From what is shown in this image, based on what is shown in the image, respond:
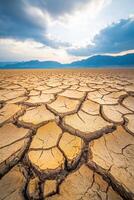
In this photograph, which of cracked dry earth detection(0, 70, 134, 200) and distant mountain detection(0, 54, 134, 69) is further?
distant mountain detection(0, 54, 134, 69)

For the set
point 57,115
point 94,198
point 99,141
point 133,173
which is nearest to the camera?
point 94,198

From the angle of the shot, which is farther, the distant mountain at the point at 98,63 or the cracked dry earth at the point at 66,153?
the distant mountain at the point at 98,63

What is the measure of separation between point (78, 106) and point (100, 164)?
0.87m

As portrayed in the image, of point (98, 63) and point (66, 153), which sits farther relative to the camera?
point (98, 63)

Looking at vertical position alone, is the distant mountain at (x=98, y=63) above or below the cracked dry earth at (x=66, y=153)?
below

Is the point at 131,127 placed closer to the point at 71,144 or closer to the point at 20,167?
the point at 71,144

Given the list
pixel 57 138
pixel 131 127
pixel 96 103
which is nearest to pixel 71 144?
pixel 57 138

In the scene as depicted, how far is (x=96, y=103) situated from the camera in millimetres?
1764

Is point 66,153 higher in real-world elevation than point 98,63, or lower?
higher

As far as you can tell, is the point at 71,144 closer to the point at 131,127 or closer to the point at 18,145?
the point at 18,145

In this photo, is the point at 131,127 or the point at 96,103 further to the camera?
the point at 96,103

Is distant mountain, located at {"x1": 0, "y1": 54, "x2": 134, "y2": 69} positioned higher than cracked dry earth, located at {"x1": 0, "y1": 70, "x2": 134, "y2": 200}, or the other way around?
cracked dry earth, located at {"x1": 0, "y1": 70, "x2": 134, "y2": 200}

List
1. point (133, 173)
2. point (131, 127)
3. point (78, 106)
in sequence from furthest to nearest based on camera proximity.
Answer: point (78, 106)
point (131, 127)
point (133, 173)

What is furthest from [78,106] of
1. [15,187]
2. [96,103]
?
[15,187]
